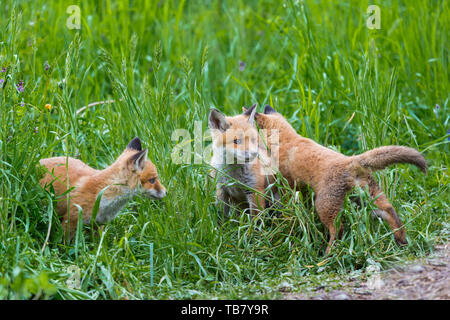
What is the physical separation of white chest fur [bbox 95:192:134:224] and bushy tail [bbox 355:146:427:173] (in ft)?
6.60

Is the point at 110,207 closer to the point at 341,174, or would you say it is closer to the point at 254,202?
the point at 254,202

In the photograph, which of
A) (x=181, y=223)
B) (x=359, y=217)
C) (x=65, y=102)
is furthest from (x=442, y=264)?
(x=65, y=102)

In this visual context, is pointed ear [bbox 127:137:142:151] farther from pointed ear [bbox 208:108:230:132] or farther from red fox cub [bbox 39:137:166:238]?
pointed ear [bbox 208:108:230:132]

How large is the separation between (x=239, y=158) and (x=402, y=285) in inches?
75.8

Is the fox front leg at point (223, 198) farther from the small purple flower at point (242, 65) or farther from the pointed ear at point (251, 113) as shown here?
the small purple flower at point (242, 65)

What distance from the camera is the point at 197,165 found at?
15.7 feet

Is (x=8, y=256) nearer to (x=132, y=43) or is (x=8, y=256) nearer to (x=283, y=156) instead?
(x=132, y=43)

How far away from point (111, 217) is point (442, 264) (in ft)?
8.97

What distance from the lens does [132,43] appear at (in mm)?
4789

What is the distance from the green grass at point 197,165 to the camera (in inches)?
164

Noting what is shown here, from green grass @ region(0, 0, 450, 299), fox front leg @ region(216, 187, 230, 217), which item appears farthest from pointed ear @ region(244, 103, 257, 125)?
fox front leg @ region(216, 187, 230, 217)

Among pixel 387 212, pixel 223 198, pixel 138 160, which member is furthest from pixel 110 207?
pixel 387 212

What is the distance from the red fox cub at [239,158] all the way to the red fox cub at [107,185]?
2.39 ft

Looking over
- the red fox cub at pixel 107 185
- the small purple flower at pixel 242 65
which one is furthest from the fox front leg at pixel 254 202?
the small purple flower at pixel 242 65
